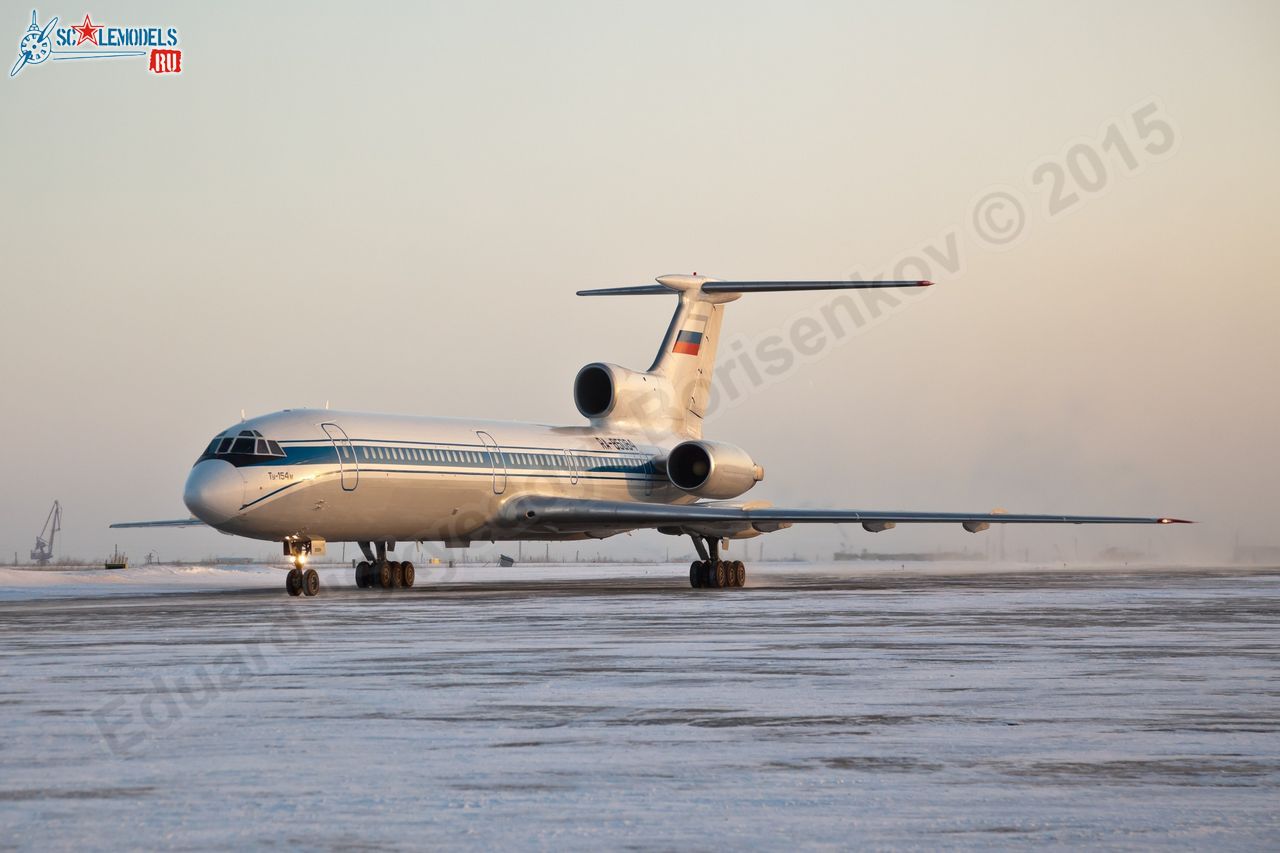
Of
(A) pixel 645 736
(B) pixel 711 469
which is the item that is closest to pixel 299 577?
(B) pixel 711 469

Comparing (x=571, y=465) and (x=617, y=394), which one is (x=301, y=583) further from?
(x=617, y=394)

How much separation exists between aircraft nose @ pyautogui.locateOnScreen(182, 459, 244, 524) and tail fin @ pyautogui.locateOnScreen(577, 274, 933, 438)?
1554 centimetres

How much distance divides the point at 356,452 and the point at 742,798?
22.9 m

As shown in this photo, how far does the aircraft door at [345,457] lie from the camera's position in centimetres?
2745

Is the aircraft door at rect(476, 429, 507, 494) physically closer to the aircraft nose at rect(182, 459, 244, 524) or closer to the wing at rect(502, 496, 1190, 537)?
the wing at rect(502, 496, 1190, 537)

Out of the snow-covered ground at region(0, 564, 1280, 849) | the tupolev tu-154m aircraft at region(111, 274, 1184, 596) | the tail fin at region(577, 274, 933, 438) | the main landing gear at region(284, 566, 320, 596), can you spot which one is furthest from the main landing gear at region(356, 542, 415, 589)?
the snow-covered ground at region(0, 564, 1280, 849)

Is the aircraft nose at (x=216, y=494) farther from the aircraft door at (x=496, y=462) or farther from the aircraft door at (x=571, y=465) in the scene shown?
the aircraft door at (x=571, y=465)

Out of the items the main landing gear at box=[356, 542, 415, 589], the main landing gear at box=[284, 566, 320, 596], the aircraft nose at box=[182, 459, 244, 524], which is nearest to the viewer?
the aircraft nose at box=[182, 459, 244, 524]

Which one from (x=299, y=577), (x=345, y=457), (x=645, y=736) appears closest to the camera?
(x=645, y=736)

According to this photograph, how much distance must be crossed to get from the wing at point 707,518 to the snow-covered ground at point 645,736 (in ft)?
45.3

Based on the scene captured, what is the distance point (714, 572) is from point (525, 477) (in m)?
4.79

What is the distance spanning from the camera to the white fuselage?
26.1m

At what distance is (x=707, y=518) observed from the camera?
29594 millimetres

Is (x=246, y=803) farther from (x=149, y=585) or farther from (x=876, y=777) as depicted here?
(x=149, y=585)
